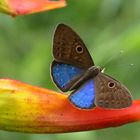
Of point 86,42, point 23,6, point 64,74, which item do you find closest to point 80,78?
point 64,74

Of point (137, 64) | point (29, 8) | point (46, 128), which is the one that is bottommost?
point (137, 64)

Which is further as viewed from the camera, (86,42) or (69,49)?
(86,42)

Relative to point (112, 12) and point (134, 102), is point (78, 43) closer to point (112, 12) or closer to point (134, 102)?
point (134, 102)

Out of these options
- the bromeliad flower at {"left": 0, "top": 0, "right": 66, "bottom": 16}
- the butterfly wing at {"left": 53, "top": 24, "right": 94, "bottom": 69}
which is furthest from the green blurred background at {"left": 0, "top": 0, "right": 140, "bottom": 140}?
the bromeliad flower at {"left": 0, "top": 0, "right": 66, "bottom": 16}

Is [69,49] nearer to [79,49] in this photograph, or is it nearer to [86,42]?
[79,49]

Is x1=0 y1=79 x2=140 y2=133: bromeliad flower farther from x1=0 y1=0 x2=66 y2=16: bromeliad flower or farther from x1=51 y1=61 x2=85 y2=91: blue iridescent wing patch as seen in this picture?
x1=0 y1=0 x2=66 y2=16: bromeliad flower

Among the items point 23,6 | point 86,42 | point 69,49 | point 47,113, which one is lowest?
point 86,42

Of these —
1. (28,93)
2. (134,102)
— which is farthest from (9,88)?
(134,102)
